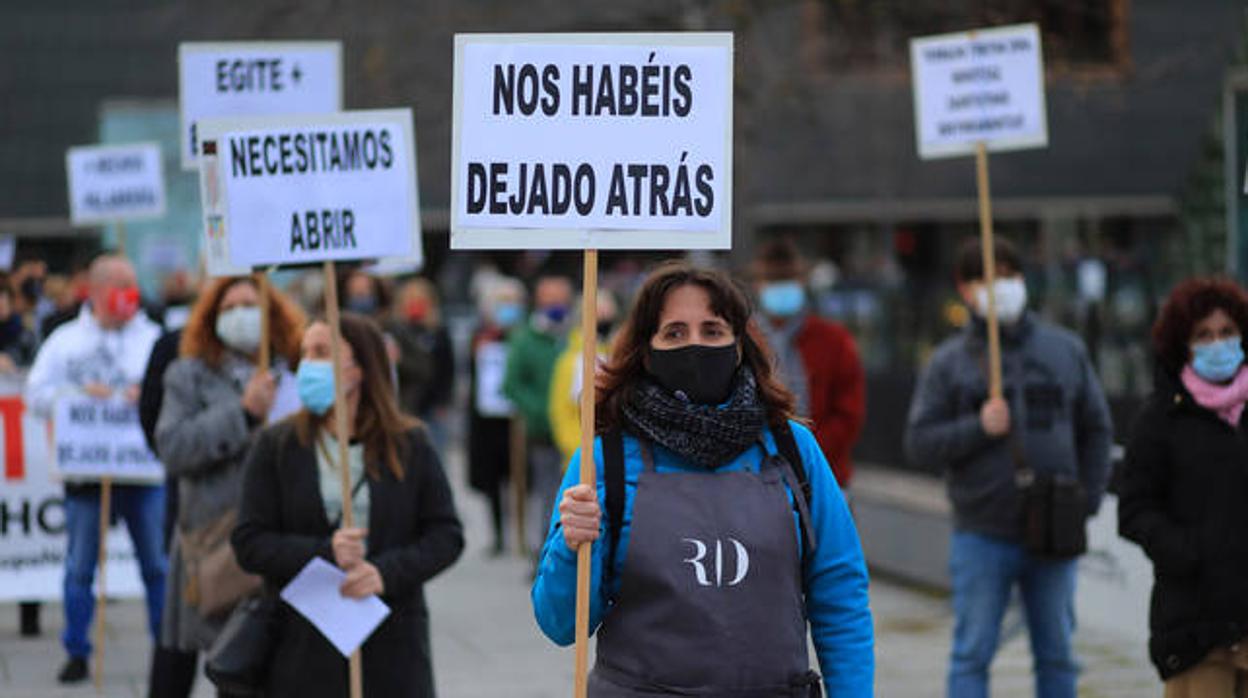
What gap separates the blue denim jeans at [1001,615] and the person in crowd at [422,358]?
6256 millimetres

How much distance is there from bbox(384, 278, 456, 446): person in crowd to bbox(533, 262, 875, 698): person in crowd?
28.9ft

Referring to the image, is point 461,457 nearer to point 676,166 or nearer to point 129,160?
point 129,160

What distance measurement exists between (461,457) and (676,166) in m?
19.8

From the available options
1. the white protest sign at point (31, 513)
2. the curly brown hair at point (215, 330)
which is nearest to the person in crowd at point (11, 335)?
the white protest sign at point (31, 513)

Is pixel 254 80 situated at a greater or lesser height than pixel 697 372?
greater

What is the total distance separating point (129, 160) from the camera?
41.0ft

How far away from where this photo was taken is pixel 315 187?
6.91 meters

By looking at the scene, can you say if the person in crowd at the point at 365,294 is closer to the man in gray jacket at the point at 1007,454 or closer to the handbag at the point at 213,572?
the handbag at the point at 213,572

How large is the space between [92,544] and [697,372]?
20.7 ft

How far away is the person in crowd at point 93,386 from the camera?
32.8 ft

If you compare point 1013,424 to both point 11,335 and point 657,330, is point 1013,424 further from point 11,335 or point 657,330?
point 11,335

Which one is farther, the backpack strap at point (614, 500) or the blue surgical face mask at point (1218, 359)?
the blue surgical face mask at point (1218, 359)

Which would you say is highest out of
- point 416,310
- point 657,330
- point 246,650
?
point 657,330

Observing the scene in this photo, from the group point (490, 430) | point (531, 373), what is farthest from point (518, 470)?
point (531, 373)
